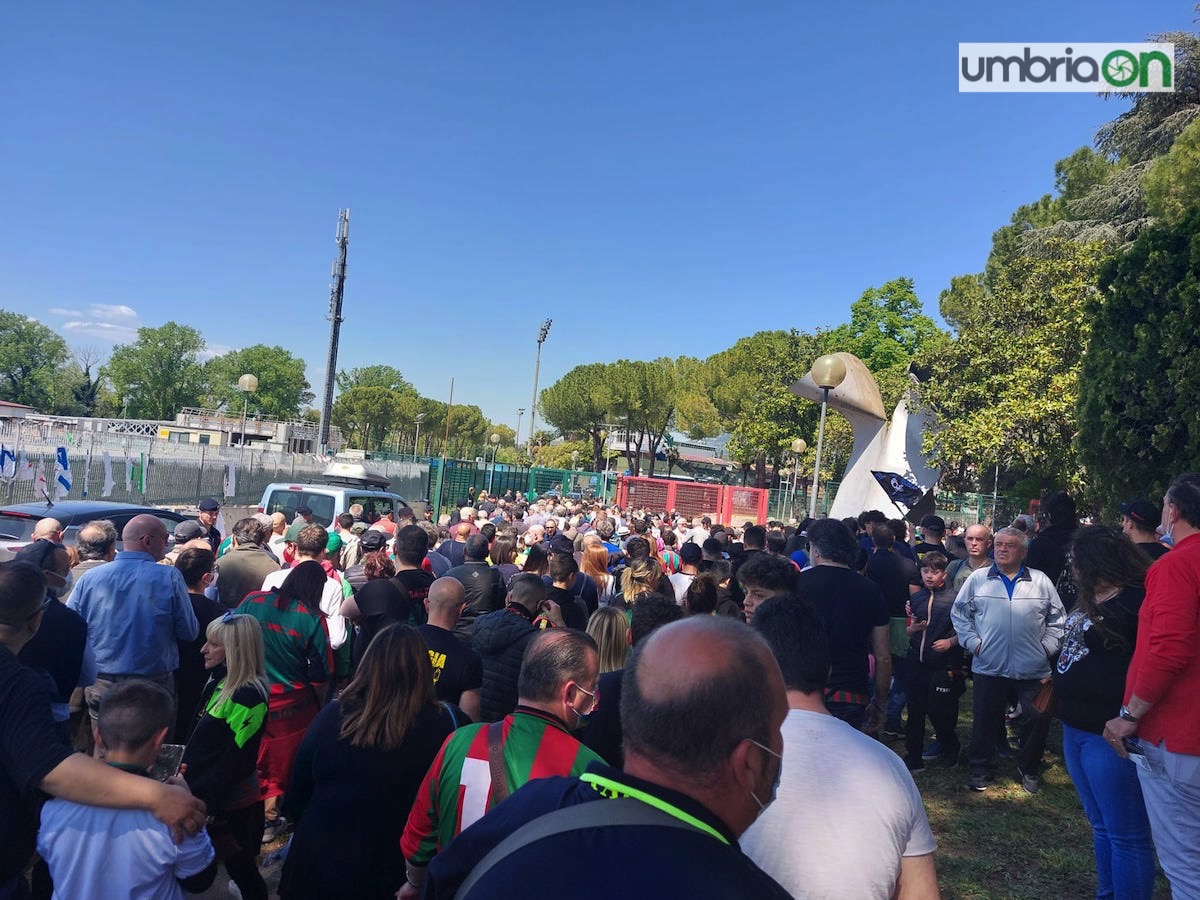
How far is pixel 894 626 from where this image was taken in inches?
247

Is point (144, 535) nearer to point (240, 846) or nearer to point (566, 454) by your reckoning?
point (240, 846)

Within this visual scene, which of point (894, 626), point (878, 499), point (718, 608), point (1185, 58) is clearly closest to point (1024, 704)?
point (894, 626)

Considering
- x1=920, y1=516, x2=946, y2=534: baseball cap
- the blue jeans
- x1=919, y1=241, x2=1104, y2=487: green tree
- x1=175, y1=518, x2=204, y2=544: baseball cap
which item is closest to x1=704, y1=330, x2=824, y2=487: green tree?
x1=919, y1=241, x2=1104, y2=487: green tree

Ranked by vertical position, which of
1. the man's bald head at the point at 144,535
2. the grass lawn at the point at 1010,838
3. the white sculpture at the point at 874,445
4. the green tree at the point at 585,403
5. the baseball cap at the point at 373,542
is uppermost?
the green tree at the point at 585,403

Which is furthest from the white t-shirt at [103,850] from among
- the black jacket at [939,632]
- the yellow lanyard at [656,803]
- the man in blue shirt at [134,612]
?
the black jacket at [939,632]

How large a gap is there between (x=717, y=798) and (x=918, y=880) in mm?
1007

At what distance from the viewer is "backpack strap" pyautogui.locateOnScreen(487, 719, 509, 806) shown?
8.08ft

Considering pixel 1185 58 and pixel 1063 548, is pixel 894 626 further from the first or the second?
pixel 1185 58

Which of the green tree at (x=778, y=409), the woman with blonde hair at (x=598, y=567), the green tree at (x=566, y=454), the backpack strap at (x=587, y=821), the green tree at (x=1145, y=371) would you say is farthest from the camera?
the green tree at (x=566, y=454)

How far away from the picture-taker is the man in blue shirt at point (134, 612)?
430 centimetres

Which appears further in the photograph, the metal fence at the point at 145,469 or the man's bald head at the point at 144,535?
the metal fence at the point at 145,469

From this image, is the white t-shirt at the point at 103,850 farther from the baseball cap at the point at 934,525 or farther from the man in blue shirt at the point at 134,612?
the baseball cap at the point at 934,525

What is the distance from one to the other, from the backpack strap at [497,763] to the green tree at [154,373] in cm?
9909

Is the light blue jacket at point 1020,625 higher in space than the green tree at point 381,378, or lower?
lower
